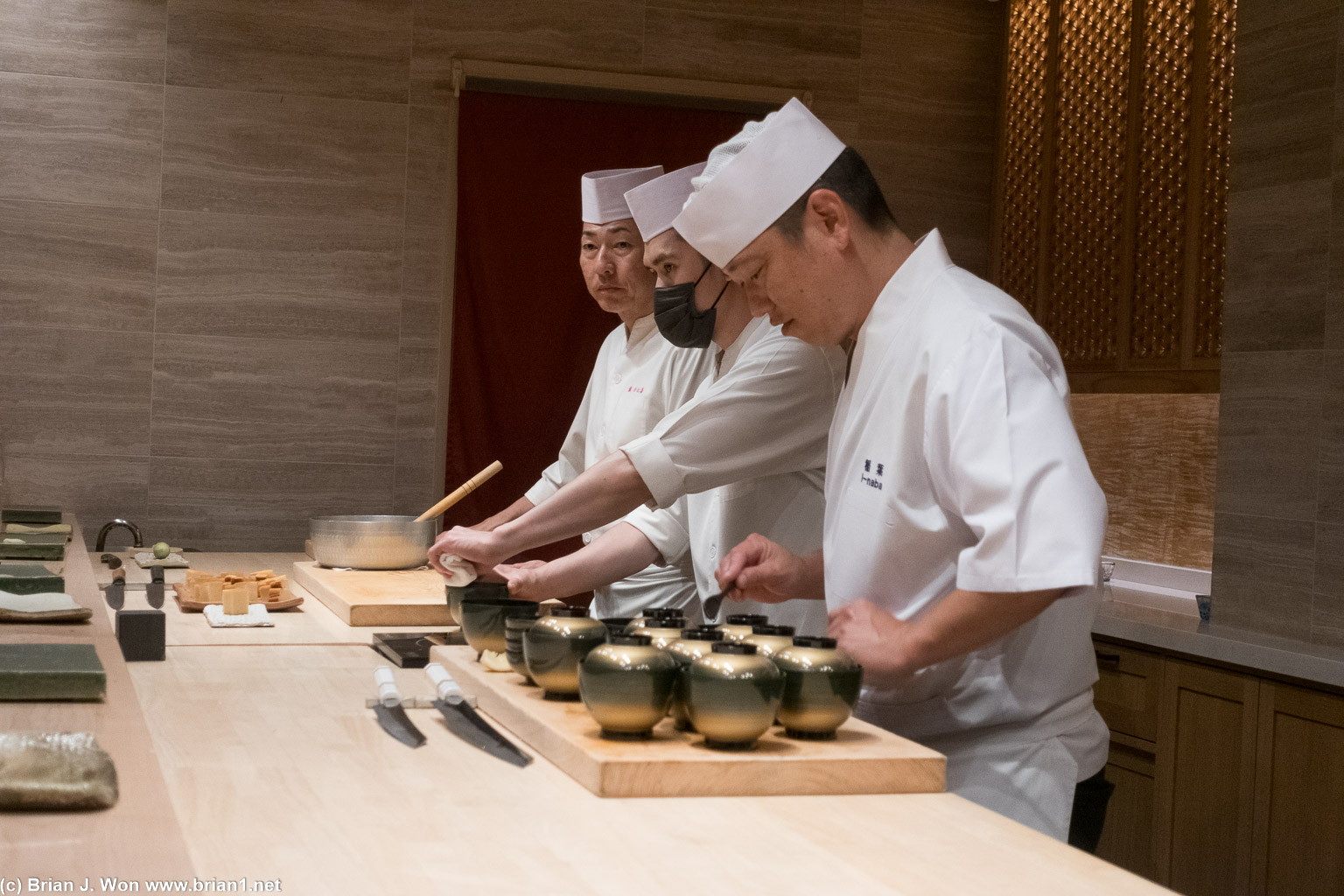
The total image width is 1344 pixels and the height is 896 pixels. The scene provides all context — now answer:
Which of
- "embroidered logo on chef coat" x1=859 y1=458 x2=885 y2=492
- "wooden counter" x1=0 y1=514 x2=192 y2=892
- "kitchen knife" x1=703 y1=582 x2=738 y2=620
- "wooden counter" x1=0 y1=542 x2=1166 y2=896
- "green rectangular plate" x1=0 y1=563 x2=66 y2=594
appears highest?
"embroidered logo on chef coat" x1=859 y1=458 x2=885 y2=492

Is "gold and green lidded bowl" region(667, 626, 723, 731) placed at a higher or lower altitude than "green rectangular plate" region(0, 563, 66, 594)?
higher

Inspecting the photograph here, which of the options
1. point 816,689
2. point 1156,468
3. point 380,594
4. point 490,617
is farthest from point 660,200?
point 1156,468

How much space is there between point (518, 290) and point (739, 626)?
2.89 meters

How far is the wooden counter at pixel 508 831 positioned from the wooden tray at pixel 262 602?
0.95m

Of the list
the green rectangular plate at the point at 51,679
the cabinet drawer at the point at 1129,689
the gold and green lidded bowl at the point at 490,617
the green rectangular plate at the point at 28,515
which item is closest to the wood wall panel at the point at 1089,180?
the cabinet drawer at the point at 1129,689

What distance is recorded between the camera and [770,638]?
4.75 ft

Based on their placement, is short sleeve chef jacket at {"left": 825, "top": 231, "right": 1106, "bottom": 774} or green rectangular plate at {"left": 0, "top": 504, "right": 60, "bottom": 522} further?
green rectangular plate at {"left": 0, "top": 504, "right": 60, "bottom": 522}

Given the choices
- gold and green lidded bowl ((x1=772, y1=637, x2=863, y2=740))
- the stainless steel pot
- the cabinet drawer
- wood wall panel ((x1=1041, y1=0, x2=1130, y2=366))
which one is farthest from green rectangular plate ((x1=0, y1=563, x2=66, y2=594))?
wood wall panel ((x1=1041, y1=0, x2=1130, y2=366))

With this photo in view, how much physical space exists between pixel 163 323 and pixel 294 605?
1.94 metres

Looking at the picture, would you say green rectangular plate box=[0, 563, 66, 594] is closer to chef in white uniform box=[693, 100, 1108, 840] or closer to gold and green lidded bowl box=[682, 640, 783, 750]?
chef in white uniform box=[693, 100, 1108, 840]

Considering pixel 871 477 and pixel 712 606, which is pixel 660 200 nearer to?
pixel 712 606

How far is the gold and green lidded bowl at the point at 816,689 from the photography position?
129cm

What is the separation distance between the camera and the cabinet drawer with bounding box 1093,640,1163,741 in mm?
3230

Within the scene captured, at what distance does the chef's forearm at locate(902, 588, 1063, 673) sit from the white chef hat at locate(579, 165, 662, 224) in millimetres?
1681
